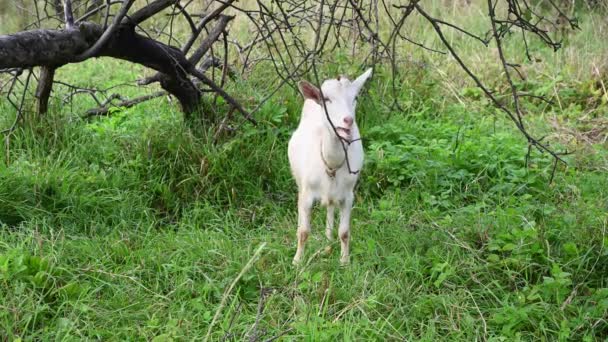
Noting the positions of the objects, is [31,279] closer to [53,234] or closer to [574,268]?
[53,234]

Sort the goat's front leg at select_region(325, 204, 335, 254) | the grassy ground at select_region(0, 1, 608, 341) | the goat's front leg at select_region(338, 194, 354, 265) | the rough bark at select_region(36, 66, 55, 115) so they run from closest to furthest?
the grassy ground at select_region(0, 1, 608, 341)
the goat's front leg at select_region(338, 194, 354, 265)
the goat's front leg at select_region(325, 204, 335, 254)
the rough bark at select_region(36, 66, 55, 115)

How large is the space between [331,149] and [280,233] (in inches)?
31.6

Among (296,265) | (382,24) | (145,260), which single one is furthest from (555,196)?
(382,24)

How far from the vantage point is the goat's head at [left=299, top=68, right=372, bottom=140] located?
10.5ft

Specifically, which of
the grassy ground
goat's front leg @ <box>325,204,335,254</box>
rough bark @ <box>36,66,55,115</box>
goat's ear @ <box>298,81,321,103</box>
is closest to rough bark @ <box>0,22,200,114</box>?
the grassy ground

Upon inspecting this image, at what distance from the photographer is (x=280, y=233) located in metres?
4.07

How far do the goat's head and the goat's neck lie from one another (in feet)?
0.21

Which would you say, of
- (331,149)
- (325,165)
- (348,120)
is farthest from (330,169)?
(348,120)

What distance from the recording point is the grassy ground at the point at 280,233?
10.2ft

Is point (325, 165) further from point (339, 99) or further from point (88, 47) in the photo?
point (88, 47)

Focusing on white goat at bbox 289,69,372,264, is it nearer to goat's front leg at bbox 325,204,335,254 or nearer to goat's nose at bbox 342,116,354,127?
goat's front leg at bbox 325,204,335,254

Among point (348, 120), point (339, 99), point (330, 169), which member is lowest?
point (330, 169)

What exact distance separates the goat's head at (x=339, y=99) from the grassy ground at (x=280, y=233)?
706mm

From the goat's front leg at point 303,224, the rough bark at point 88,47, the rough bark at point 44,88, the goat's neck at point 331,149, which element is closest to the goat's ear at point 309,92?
the goat's neck at point 331,149
